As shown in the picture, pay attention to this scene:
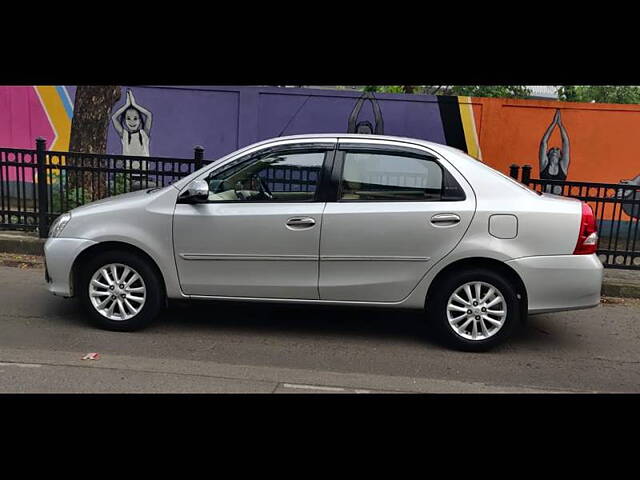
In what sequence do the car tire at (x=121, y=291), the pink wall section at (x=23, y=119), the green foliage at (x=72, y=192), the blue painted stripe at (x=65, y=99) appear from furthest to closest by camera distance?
the pink wall section at (x=23, y=119), the blue painted stripe at (x=65, y=99), the green foliage at (x=72, y=192), the car tire at (x=121, y=291)

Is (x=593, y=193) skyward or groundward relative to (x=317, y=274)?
skyward

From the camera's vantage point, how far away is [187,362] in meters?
4.40

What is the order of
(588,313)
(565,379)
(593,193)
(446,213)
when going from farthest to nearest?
1. (593,193)
2. (588,313)
3. (446,213)
4. (565,379)

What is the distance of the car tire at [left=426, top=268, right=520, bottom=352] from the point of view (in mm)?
4637

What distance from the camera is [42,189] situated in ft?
25.5

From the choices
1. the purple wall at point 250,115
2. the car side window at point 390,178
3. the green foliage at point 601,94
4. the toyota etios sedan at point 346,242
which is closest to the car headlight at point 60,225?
the toyota etios sedan at point 346,242

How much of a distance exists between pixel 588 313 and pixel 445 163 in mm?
2672

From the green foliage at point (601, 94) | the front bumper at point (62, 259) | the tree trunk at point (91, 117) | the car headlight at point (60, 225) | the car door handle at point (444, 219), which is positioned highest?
the green foliage at point (601, 94)

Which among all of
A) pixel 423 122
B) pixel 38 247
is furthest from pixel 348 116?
pixel 38 247

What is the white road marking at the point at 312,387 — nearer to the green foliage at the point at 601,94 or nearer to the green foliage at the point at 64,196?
the green foliage at the point at 64,196

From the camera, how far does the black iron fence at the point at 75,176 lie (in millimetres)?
7609

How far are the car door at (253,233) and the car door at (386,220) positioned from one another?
156 mm
